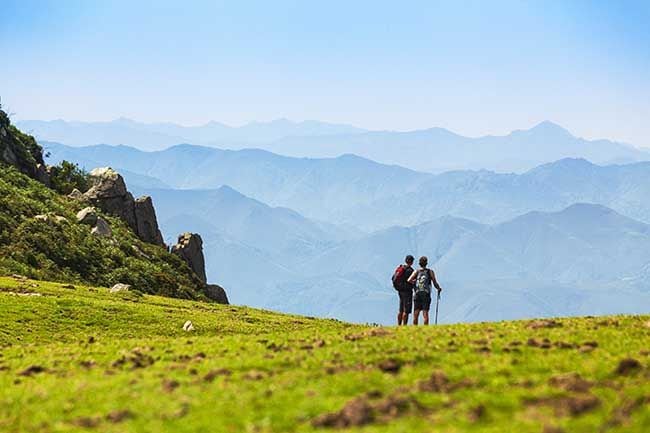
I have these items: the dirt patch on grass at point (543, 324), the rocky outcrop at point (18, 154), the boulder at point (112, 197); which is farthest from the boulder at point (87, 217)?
the dirt patch on grass at point (543, 324)

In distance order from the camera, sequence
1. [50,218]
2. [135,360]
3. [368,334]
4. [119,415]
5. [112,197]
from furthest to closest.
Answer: [112,197], [50,218], [368,334], [135,360], [119,415]

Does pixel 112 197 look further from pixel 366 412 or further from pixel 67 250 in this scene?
pixel 366 412

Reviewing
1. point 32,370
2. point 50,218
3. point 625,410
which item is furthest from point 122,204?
point 625,410

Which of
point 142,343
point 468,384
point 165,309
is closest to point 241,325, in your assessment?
point 165,309

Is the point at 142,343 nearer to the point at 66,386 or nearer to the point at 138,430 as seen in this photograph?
the point at 66,386

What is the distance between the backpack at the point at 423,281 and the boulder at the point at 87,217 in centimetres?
5737

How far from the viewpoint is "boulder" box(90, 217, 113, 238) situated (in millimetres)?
84812

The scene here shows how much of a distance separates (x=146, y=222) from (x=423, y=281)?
6991 cm

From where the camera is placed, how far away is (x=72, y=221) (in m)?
85.5

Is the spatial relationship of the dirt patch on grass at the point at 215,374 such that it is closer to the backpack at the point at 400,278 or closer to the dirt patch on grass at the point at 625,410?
the dirt patch on grass at the point at 625,410

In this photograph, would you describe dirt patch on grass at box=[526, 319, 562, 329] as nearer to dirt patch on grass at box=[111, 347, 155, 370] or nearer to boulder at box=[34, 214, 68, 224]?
dirt patch on grass at box=[111, 347, 155, 370]

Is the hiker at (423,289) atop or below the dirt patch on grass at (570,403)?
atop

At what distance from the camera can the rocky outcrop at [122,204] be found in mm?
99125

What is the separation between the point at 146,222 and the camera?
335ft
